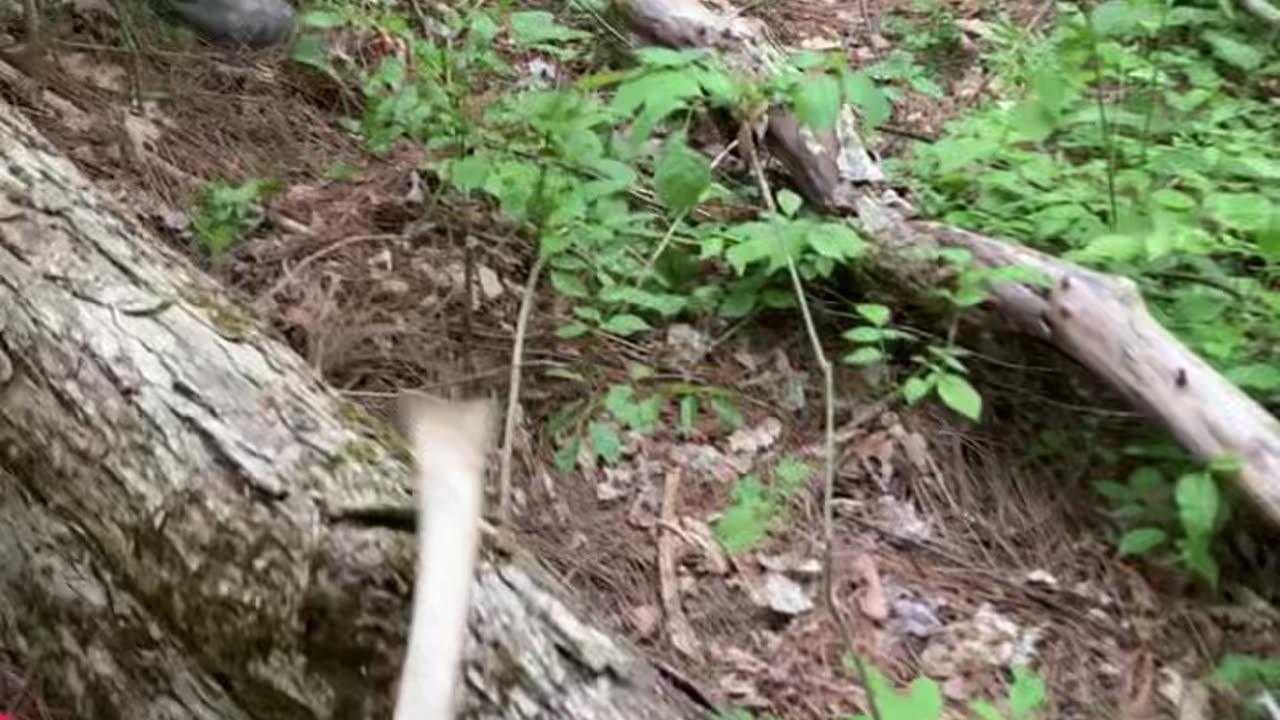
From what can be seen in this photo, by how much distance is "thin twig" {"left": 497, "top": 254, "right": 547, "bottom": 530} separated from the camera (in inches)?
109

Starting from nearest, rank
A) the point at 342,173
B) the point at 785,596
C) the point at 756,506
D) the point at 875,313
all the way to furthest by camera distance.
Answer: the point at 785,596 → the point at 756,506 → the point at 875,313 → the point at 342,173

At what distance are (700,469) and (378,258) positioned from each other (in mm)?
960

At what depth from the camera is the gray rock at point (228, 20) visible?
4.21 metres

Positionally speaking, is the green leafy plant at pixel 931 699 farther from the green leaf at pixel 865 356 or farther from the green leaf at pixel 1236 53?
the green leaf at pixel 1236 53

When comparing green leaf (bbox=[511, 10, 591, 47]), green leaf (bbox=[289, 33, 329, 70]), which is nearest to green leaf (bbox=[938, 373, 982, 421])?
green leaf (bbox=[511, 10, 591, 47])

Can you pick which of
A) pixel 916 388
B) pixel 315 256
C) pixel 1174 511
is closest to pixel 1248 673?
pixel 1174 511

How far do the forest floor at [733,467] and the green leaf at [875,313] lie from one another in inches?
6.5

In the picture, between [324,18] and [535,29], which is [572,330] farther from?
[324,18]

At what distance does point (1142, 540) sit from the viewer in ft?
9.51

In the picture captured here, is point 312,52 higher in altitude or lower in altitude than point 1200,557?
higher

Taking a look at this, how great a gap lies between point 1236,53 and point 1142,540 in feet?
5.81

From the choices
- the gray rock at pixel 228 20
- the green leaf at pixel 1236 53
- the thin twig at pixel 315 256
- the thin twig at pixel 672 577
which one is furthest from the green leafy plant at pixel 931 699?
the gray rock at pixel 228 20

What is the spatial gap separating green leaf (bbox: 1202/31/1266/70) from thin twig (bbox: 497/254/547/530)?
2002mm

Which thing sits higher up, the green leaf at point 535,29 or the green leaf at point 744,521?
the green leaf at point 535,29
